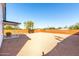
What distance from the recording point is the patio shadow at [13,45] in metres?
3.13

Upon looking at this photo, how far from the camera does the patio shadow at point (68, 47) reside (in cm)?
312

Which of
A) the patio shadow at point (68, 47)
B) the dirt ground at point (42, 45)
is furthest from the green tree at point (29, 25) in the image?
the patio shadow at point (68, 47)

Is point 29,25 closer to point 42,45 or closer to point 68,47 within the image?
point 42,45

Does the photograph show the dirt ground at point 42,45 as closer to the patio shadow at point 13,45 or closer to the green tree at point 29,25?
the patio shadow at point 13,45

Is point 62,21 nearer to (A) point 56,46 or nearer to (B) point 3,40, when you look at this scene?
(A) point 56,46

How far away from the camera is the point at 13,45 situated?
3176 millimetres

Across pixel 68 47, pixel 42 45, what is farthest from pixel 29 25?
pixel 68 47

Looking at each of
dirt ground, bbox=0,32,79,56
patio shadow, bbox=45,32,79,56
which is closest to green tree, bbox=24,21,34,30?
dirt ground, bbox=0,32,79,56

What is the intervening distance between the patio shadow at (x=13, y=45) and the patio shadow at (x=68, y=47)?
0.40 metres

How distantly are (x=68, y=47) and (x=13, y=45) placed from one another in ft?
2.44

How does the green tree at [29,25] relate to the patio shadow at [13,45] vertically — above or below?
above

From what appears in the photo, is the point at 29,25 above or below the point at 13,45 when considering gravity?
above

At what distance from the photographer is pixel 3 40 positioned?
320cm

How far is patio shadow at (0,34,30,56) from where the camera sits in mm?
3129
